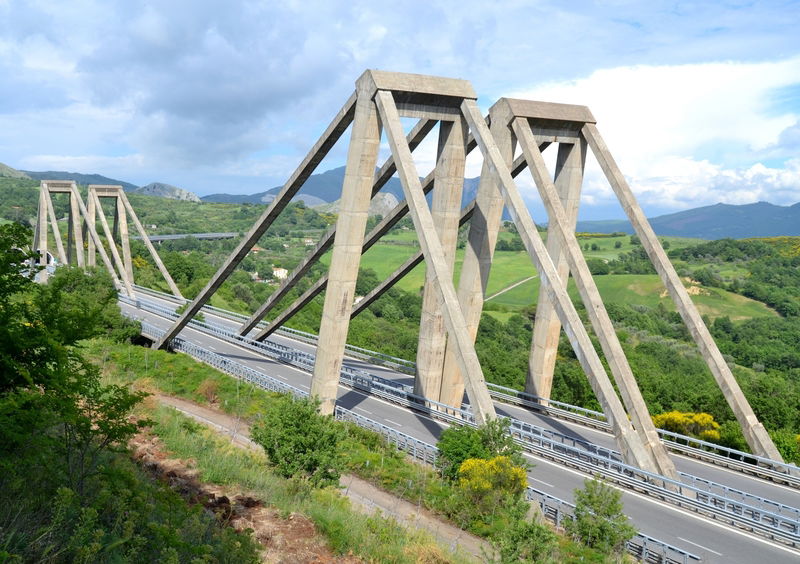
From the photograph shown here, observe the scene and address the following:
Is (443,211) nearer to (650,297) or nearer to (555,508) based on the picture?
(555,508)

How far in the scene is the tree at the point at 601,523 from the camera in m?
16.5

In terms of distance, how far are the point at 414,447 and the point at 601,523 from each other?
32.5ft

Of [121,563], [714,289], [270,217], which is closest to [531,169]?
[270,217]

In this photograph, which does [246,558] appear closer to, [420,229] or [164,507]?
[164,507]

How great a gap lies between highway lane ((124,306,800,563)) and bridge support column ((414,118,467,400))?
3.12 meters

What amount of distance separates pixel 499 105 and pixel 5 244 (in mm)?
24345

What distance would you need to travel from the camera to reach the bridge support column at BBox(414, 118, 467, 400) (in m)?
28.8

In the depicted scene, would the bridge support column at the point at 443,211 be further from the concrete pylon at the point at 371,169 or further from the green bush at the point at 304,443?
the green bush at the point at 304,443

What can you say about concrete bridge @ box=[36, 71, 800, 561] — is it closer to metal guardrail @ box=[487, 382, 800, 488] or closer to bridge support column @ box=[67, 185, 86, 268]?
metal guardrail @ box=[487, 382, 800, 488]

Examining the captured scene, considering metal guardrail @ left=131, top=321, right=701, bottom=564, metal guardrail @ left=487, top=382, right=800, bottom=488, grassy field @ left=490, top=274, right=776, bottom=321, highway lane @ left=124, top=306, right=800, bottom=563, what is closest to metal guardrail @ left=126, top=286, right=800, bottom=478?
metal guardrail @ left=487, top=382, right=800, bottom=488

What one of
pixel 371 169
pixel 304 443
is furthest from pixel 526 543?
pixel 371 169

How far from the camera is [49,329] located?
10625 mm

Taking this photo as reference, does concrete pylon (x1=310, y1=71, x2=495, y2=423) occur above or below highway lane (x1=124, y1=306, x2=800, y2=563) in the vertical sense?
above

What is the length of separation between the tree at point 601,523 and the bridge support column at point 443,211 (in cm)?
1294
